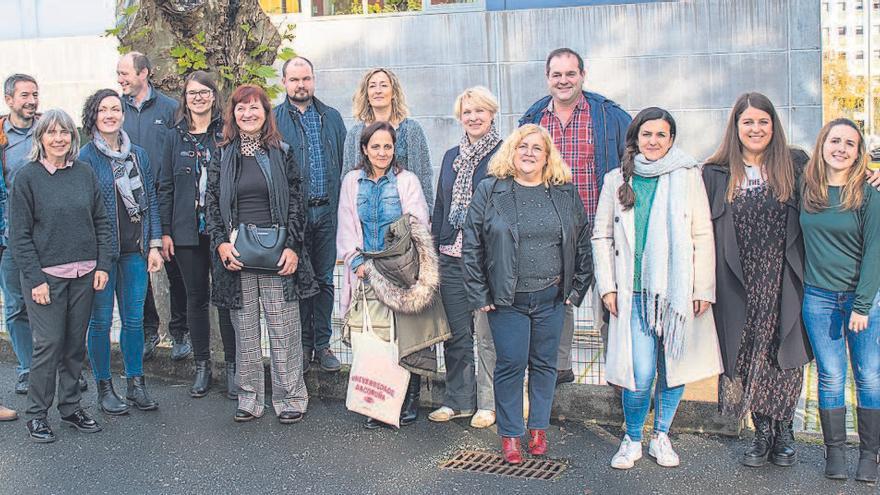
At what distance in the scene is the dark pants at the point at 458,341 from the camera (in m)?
6.15

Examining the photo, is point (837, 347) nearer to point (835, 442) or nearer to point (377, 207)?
point (835, 442)

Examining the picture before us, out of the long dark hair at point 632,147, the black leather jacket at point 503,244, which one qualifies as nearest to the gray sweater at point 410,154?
the black leather jacket at point 503,244

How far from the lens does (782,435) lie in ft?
17.5

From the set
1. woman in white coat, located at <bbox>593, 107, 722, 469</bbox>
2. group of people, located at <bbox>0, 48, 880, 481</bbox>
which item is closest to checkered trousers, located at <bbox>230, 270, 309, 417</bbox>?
group of people, located at <bbox>0, 48, 880, 481</bbox>

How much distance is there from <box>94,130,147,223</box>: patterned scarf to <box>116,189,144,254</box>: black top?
24 mm

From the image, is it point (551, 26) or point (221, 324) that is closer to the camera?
point (221, 324)

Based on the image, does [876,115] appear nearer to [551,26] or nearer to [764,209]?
[551,26]

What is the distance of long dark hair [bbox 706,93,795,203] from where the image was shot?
5188 millimetres

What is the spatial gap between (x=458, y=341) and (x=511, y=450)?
3.07 feet

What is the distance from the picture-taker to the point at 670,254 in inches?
207

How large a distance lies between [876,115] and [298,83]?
9.72 m

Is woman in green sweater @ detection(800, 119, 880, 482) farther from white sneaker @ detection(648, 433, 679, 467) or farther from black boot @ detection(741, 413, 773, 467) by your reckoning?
white sneaker @ detection(648, 433, 679, 467)

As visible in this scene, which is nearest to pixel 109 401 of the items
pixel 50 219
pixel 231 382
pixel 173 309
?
pixel 231 382

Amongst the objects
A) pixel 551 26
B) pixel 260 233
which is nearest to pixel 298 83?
pixel 260 233
